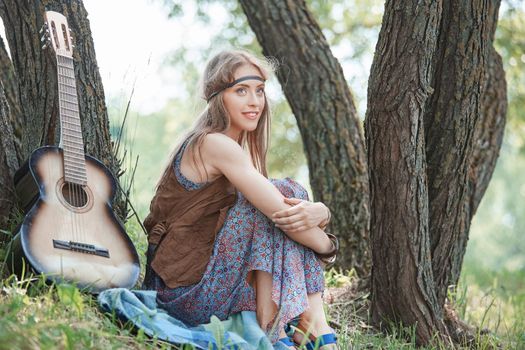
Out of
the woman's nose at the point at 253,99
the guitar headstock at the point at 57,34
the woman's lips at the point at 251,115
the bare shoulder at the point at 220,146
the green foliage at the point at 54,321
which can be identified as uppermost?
the guitar headstock at the point at 57,34

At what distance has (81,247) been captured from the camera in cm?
290

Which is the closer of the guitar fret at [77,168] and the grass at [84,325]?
the grass at [84,325]

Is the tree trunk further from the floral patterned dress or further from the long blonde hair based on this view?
the floral patterned dress

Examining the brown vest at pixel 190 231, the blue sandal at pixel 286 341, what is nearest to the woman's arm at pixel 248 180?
the brown vest at pixel 190 231

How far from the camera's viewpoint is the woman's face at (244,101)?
10.8 ft

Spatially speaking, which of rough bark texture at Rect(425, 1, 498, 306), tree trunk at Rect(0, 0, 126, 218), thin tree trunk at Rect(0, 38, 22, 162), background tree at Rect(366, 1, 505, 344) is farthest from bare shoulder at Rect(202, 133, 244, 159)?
thin tree trunk at Rect(0, 38, 22, 162)

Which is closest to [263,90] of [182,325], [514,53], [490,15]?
[182,325]

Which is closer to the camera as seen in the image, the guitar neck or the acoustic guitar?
the acoustic guitar

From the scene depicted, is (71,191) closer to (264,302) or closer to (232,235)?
(232,235)

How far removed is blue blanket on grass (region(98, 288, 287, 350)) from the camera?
2.70 meters

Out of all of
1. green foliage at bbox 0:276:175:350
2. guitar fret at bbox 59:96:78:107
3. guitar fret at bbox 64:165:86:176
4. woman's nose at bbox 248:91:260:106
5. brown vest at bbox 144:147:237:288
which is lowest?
green foliage at bbox 0:276:175:350

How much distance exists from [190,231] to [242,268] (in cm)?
27

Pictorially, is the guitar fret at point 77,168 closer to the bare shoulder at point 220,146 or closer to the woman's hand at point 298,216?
the bare shoulder at point 220,146

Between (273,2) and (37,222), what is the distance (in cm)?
243
